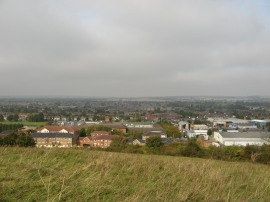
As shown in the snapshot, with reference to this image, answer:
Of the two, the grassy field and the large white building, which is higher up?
the grassy field

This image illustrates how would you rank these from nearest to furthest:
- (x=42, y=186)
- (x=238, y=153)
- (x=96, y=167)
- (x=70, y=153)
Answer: (x=42, y=186) → (x=96, y=167) → (x=70, y=153) → (x=238, y=153)

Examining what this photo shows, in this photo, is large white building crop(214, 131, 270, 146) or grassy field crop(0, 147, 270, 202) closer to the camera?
grassy field crop(0, 147, 270, 202)

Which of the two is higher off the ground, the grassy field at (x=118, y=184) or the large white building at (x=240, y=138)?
the grassy field at (x=118, y=184)

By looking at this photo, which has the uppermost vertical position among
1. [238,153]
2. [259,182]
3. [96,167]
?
[96,167]

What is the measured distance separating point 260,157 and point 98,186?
35.3 ft

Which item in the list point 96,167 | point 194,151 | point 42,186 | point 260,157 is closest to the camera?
point 42,186

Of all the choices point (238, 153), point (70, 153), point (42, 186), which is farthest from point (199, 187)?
point (238, 153)

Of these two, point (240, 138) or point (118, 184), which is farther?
point (240, 138)

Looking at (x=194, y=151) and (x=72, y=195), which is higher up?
(x=72, y=195)

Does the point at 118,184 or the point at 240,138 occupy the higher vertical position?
the point at 118,184

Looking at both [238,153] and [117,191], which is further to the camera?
[238,153]

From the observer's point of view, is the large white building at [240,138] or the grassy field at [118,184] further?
the large white building at [240,138]

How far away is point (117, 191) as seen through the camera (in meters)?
3.24

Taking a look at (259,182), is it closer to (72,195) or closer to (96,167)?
(96,167)
